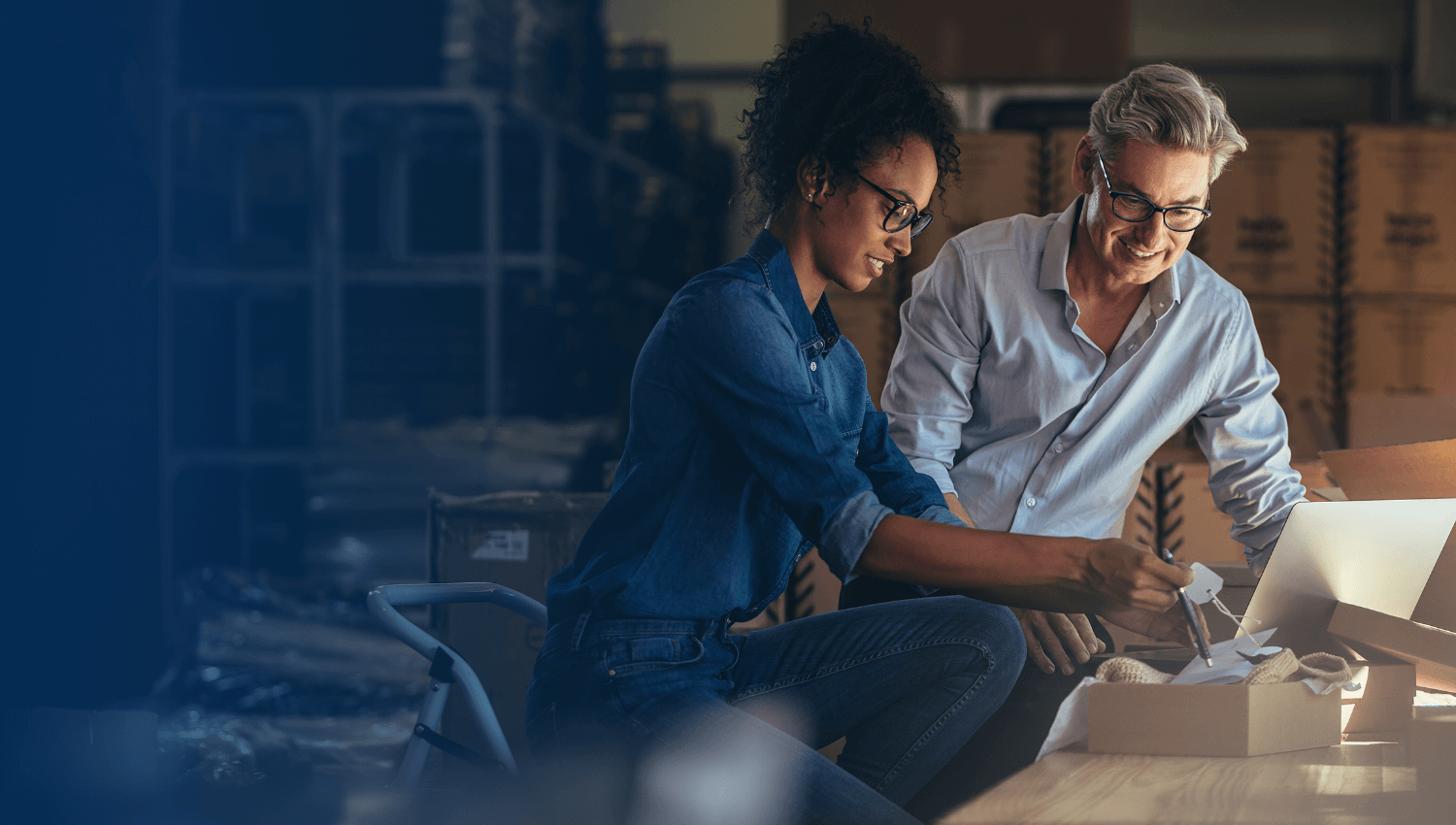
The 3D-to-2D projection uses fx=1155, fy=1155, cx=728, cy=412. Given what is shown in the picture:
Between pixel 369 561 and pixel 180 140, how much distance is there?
4.86 feet

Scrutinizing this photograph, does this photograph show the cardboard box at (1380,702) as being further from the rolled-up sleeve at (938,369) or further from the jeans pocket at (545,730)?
the jeans pocket at (545,730)

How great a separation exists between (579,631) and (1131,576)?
52 cm

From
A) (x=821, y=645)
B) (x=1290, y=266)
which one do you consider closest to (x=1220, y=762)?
(x=821, y=645)

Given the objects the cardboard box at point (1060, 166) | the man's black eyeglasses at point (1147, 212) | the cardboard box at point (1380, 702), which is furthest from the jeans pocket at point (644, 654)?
the cardboard box at point (1060, 166)

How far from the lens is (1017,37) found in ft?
13.3

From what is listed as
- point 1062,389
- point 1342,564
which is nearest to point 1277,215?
point 1062,389

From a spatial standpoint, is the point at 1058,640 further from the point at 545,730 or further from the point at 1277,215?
the point at 1277,215

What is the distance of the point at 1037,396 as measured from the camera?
1746 millimetres

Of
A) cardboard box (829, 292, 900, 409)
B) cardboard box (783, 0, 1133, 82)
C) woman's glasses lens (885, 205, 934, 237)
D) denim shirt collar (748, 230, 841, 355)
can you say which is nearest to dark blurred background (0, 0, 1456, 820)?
cardboard box (783, 0, 1133, 82)

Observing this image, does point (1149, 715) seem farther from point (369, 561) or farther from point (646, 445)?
point (369, 561)

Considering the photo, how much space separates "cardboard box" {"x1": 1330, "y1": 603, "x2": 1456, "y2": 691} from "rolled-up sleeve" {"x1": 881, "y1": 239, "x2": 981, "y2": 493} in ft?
1.87

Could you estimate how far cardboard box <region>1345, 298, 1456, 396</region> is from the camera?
350 centimetres

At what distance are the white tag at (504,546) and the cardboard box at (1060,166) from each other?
2.07 metres

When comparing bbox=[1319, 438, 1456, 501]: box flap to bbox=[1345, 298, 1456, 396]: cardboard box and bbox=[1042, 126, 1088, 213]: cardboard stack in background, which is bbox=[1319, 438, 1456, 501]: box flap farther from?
bbox=[1345, 298, 1456, 396]: cardboard box
